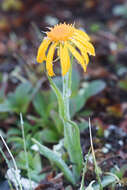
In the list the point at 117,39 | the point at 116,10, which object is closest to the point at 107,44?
the point at 117,39

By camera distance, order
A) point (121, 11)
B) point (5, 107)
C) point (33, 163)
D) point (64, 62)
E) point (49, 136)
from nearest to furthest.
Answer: point (64, 62)
point (33, 163)
point (49, 136)
point (5, 107)
point (121, 11)

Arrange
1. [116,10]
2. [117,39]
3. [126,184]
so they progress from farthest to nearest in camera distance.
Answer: [116,10]
[117,39]
[126,184]

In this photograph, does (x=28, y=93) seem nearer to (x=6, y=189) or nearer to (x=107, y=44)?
(x=6, y=189)

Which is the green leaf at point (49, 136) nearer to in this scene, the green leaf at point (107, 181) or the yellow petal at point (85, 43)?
the green leaf at point (107, 181)

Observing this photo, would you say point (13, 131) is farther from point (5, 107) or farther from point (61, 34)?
point (61, 34)

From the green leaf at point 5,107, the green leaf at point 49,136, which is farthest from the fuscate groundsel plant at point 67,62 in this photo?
the green leaf at point 5,107

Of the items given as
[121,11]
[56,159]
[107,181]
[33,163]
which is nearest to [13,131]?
[33,163]

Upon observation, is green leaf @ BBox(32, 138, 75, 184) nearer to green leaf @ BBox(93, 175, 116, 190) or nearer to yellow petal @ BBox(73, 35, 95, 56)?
green leaf @ BBox(93, 175, 116, 190)
